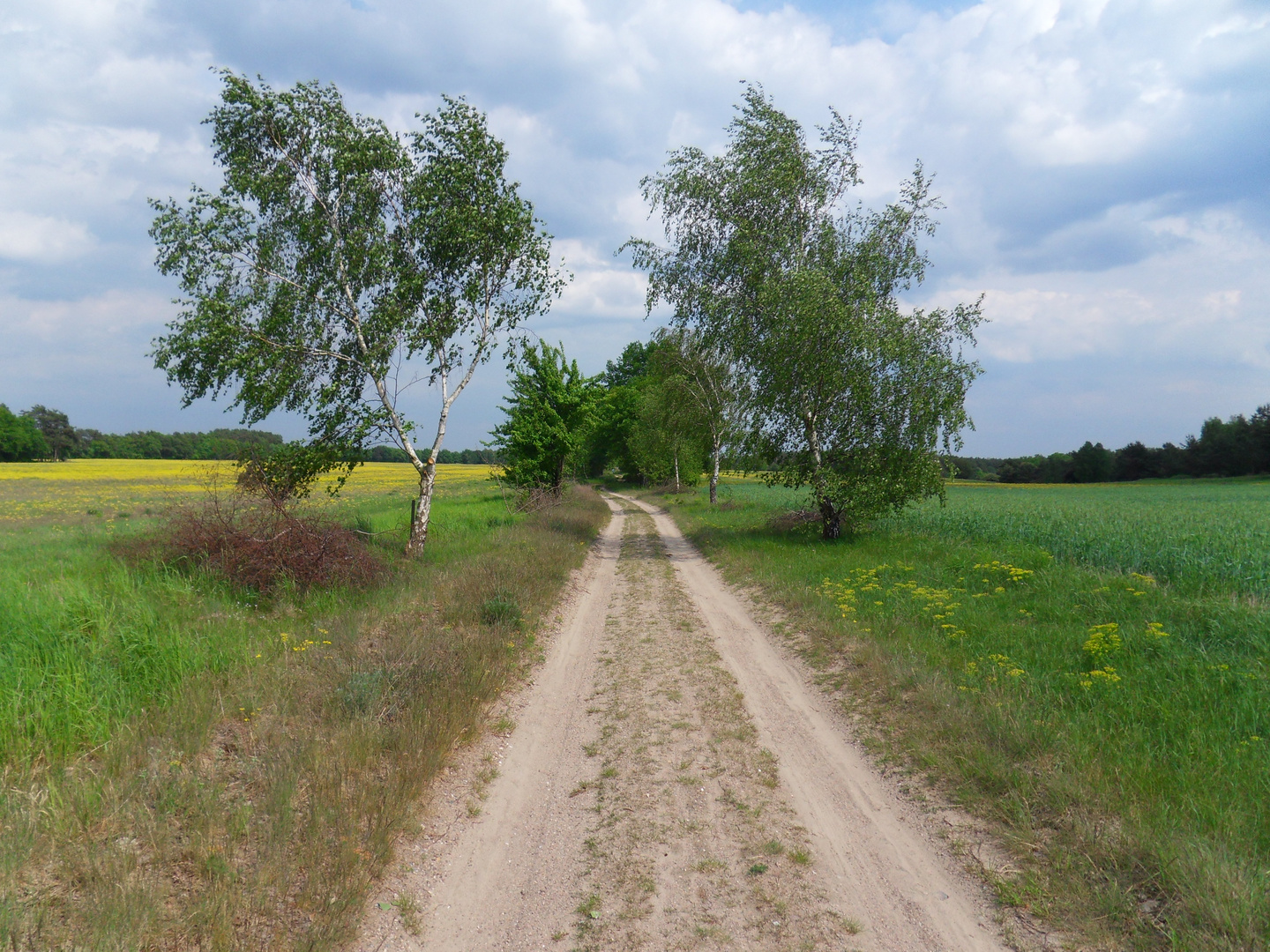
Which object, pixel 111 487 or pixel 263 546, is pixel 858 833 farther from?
pixel 111 487

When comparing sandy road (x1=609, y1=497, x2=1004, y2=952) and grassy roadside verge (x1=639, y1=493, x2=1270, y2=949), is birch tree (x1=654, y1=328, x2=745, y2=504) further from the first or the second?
sandy road (x1=609, y1=497, x2=1004, y2=952)

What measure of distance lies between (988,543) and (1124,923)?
1315cm

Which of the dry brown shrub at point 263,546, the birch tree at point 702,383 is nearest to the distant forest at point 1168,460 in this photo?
the birch tree at point 702,383

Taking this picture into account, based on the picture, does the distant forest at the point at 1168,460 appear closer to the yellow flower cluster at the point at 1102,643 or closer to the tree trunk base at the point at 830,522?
the tree trunk base at the point at 830,522

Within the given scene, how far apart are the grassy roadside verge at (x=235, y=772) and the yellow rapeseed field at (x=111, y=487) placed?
5570mm

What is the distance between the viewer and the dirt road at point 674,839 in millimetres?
3762

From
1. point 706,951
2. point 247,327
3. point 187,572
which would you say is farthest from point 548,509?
point 706,951

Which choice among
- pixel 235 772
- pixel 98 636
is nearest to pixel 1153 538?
pixel 235 772

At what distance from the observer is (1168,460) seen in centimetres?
7069

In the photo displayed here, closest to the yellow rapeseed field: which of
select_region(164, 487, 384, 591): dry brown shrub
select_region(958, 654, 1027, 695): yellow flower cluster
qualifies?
select_region(164, 487, 384, 591): dry brown shrub

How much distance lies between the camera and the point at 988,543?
49.6 feet

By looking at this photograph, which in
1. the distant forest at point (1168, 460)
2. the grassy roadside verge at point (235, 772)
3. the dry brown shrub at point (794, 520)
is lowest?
the grassy roadside verge at point (235, 772)

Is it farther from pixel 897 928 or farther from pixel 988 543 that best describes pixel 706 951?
pixel 988 543

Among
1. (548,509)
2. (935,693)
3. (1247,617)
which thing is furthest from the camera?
(548,509)
